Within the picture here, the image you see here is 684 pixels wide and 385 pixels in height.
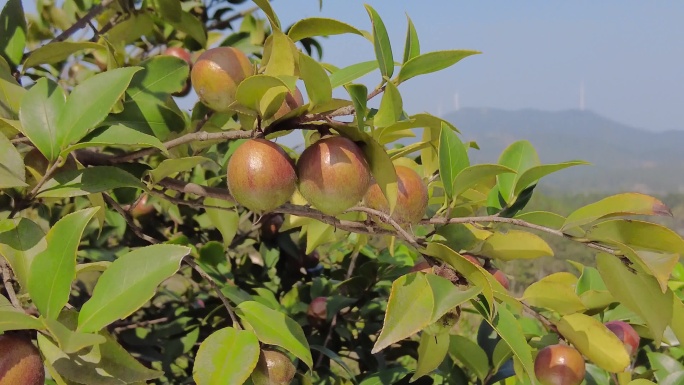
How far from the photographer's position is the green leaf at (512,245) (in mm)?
612

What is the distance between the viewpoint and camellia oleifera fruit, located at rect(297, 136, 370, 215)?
451 mm

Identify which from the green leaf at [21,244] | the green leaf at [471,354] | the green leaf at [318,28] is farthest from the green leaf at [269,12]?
the green leaf at [471,354]

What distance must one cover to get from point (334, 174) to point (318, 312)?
61 centimetres

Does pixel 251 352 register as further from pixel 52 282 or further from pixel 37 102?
pixel 37 102

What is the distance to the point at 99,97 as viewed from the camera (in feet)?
1.68

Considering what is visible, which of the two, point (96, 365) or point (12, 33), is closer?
point (96, 365)

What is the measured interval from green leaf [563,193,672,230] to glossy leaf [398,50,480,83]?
0.16 meters

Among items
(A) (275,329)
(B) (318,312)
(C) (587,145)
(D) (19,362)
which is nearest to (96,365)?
(D) (19,362)

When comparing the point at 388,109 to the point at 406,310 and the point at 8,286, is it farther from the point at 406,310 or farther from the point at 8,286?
the point at 8,286

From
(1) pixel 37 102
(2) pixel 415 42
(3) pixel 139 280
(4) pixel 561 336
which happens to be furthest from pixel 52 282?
(4) pixel 561 336

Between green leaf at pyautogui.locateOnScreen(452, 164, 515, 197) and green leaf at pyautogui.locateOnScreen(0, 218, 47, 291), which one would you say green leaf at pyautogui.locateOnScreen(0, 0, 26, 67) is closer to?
green leaf at pyautogui.locateOnScreen(0, 218, 47, 291)

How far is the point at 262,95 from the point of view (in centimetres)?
47

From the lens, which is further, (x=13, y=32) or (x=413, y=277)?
(x=13, y=32)

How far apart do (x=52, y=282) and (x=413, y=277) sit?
26cm
